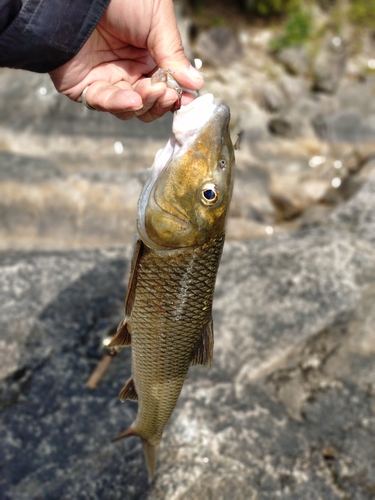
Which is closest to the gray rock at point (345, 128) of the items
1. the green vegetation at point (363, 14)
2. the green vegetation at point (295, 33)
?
the green vegetation at point (295, 33)

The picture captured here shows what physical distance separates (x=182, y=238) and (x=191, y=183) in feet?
0.79

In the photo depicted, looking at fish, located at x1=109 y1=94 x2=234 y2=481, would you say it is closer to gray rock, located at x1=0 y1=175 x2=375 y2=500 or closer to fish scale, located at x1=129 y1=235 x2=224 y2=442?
fish scale, located at x1=129 y1=235 x2=224 y2=442

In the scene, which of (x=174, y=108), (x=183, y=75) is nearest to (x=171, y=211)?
(x=174, y=108)

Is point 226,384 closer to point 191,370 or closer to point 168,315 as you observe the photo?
point 191,370

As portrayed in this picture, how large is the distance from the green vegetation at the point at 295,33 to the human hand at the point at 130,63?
31.3ft

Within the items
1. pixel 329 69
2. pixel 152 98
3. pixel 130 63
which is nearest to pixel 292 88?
pixel 329 69

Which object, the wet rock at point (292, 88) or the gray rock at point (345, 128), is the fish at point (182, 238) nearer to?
the gray rock at point (345, 128)

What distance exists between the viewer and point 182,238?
6.28ft

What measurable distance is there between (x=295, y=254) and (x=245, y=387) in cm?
148

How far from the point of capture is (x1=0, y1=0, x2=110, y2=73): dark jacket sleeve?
7.10 feet

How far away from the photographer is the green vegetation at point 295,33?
35.9 ft

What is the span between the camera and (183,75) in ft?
6.83

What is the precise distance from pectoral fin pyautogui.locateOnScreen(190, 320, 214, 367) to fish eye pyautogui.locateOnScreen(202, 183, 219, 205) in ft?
2.09

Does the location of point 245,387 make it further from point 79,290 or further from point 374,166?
point 374,166
